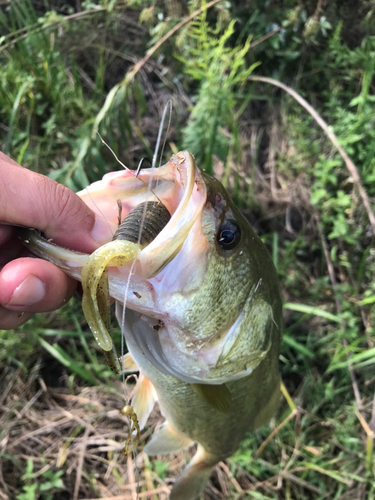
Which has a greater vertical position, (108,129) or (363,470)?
(108,129)

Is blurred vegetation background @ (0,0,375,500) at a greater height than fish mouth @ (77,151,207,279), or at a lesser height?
lesser

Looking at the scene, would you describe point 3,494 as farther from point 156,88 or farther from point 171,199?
point 156,88

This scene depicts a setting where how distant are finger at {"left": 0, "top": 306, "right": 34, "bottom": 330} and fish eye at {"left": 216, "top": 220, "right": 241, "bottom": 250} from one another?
0.70 m

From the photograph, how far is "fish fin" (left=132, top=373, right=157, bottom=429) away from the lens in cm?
158

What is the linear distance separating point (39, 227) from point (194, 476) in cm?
148

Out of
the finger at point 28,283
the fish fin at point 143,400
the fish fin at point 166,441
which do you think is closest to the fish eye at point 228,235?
the finger at point 28,283

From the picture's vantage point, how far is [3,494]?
75.2 inches

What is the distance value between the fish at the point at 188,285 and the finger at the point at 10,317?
0.32 m

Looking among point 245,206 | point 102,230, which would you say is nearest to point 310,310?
point 245,206

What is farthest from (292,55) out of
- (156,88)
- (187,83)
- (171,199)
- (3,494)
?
(3,494)

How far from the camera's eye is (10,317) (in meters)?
1.11

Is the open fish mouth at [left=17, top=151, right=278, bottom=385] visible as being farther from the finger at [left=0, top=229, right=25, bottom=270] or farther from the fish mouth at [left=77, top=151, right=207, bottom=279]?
the finger at [left=0, top=229, right=25, bottom=270]

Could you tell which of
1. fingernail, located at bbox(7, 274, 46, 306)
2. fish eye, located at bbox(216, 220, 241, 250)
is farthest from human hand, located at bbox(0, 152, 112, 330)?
fish eye, located at bbox(216, 220, 241, 250)

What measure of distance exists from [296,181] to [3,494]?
9.09ft
